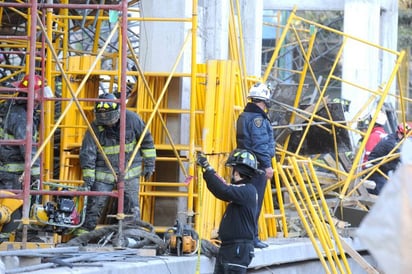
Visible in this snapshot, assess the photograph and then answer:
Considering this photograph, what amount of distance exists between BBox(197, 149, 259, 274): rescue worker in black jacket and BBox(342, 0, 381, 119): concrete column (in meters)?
16.6

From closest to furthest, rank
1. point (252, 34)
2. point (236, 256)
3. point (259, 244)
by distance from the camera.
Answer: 1. point (236, 256)
2. point (259, 244)
3. point (252, 34)

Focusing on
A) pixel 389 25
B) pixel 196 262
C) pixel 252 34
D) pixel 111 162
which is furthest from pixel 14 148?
pixel 389 25

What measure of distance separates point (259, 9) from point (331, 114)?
1996 millimetres

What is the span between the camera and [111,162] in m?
12.4

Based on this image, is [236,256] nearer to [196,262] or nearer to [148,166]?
[196,262]

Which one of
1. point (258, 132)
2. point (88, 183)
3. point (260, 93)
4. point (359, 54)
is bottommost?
point (88, 183)

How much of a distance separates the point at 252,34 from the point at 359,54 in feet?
33.4

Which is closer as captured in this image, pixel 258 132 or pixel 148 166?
pixel 148 166

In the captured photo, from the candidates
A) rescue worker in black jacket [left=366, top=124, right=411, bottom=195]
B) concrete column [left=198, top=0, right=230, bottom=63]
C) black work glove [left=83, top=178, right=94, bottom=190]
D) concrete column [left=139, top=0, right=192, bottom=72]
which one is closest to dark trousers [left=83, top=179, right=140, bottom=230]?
black work glove [left=83, top=178, right=94, bottom=190]

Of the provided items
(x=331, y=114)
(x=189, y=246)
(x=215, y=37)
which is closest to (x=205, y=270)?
(x=189, y=246)

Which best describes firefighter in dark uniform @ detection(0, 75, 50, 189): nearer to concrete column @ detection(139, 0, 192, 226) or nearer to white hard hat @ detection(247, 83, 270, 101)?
concrete column @ detection(139, 0, 192, 226)

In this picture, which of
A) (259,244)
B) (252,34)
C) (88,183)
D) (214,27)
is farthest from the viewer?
(252,34)

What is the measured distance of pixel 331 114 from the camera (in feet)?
56.0

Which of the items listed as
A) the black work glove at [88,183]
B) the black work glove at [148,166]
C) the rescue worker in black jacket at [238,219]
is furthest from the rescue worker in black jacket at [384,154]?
the rescue worker in black jacket at [238,219]
